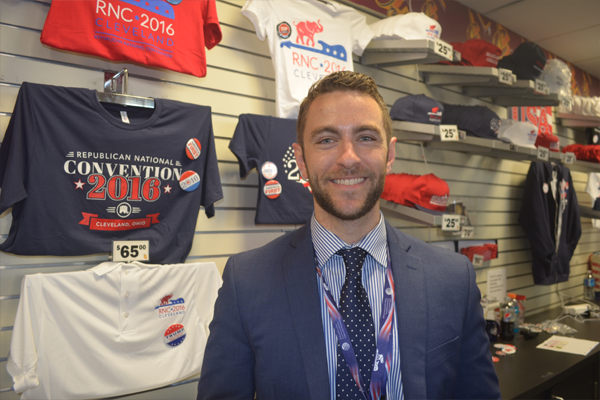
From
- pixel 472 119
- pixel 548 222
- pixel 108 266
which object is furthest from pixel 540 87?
pixel 108 266

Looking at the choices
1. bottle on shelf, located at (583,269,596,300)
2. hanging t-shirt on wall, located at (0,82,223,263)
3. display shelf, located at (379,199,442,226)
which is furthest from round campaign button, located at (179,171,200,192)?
bottle on shelf, located at (583,269,596,300)

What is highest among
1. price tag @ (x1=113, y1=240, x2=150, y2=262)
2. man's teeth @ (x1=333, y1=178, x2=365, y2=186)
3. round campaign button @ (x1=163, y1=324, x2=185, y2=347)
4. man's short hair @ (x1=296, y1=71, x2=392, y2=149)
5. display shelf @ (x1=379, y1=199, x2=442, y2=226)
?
man's short hair @ (x1=296, y1=71, x2=392, y2=149)

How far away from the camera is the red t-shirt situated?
1717 mm

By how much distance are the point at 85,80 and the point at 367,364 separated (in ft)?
6.13

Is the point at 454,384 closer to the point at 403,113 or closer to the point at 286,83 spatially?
the point at 286,83

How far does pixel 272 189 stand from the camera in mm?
2240

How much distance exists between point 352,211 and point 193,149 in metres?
1.08

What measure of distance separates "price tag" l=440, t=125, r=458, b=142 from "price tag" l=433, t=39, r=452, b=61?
0.49m

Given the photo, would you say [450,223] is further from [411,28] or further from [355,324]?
[355,324]

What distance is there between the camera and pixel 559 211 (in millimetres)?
4320

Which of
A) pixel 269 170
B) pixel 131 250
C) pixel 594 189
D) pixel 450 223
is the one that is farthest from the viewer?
pixel 594 189

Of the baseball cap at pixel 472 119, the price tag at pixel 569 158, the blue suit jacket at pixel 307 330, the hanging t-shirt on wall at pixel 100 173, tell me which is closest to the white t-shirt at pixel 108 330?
the hanging t-shirt on wall at pixel 100 173

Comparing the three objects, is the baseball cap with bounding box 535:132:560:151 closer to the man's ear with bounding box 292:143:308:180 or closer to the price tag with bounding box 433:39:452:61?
the price tag with bounding box 433:39:452:61

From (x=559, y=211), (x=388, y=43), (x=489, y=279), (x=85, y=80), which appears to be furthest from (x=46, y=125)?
(x=559, y=211)
